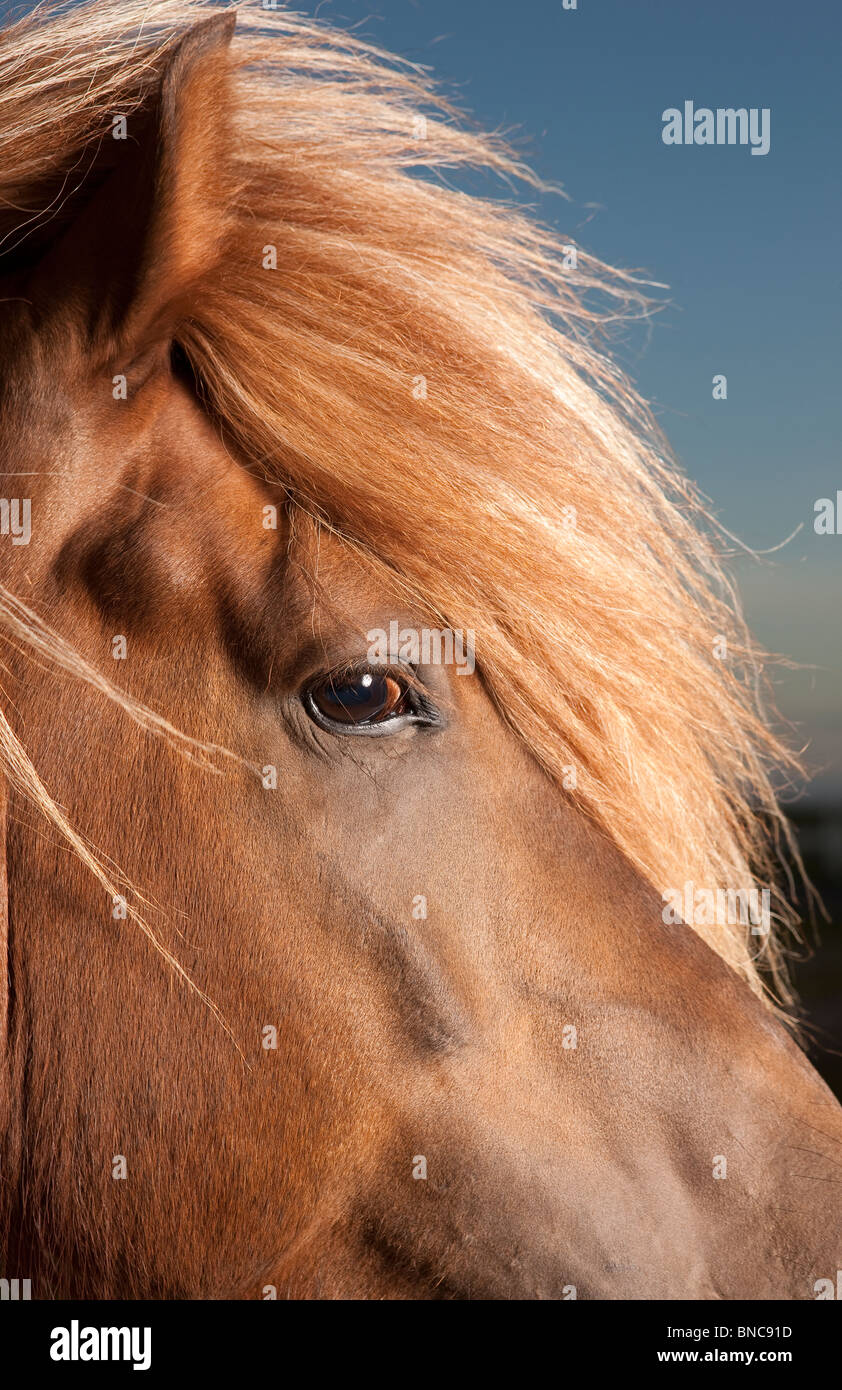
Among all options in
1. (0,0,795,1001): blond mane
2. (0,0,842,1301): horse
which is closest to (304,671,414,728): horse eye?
(0,0,842,1301): horse

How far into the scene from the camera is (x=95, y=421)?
143 cm

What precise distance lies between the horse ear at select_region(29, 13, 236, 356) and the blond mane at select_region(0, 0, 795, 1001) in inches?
3.5

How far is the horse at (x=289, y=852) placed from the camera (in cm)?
132

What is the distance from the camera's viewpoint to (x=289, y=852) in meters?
1.36

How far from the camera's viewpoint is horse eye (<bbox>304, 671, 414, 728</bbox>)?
138 cm

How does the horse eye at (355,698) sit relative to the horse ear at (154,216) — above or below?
below

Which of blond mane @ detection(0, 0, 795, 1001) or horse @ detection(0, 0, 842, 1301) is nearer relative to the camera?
horse @ detection(0, 0, 842, 1301)

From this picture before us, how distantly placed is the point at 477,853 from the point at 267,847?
285 mm

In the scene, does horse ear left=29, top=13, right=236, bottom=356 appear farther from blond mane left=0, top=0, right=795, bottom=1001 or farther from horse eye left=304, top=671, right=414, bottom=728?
horse eye left=304, top=671, right=414, bottom=728

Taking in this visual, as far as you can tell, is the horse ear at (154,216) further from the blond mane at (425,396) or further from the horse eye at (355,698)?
the horse eye at (355,698)

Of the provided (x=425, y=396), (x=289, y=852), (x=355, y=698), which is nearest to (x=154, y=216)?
(x=425, y=396)

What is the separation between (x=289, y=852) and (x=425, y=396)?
0.72 m

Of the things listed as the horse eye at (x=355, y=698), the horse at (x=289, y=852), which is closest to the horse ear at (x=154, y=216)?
the horse at (x=289, y=852)

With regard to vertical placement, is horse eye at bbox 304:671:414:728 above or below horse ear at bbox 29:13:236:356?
→ below
